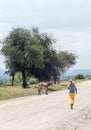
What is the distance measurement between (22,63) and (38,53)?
8.89 ft

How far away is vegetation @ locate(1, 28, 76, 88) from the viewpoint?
58.4 metres

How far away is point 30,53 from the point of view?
5809 centimetres

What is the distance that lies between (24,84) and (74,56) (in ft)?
142

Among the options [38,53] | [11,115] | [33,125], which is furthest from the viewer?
[38,53]

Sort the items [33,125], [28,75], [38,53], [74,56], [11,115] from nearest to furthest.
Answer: [33,125], [11,115], [38,53], [28,75], [74,56]

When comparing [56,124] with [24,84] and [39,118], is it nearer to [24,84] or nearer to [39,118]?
[39,118]

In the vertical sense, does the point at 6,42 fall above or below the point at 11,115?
above

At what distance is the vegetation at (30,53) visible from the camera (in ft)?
192

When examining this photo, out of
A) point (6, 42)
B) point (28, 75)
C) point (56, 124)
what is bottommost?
point (56, 124)

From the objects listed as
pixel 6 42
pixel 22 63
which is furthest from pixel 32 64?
pixel 6 42

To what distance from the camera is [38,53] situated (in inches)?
2291

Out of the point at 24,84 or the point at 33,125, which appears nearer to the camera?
the point at 33,125

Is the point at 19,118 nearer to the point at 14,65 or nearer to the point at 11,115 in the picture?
the point at 11,115

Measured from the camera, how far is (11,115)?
23172 millimetres
